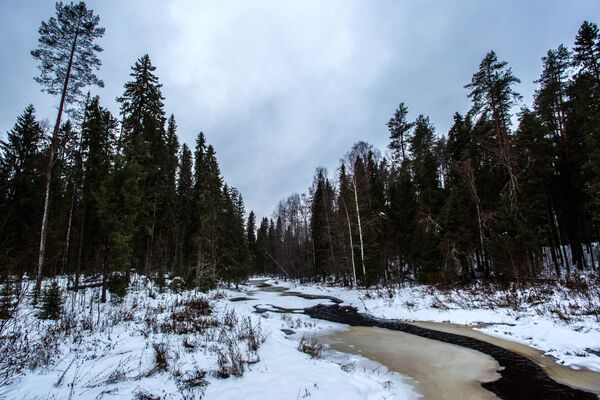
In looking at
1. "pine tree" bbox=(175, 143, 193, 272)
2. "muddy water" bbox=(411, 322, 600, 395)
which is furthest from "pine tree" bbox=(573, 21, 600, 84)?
"pine tree" bbox=(175, 143, 193, 272)

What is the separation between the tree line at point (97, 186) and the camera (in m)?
15.6

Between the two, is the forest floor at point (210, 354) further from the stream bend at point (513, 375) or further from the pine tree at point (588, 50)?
the pine tree at point (588, 50)

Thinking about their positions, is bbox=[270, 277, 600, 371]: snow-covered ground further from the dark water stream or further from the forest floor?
the dark water stream

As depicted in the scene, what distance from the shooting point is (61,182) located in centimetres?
2830

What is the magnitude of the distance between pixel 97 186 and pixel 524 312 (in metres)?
25.0

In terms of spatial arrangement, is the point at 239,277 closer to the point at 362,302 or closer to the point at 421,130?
the point at 362,302

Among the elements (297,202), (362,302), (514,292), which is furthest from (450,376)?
(297,202)

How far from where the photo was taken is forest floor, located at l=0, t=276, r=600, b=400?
16.4 feet

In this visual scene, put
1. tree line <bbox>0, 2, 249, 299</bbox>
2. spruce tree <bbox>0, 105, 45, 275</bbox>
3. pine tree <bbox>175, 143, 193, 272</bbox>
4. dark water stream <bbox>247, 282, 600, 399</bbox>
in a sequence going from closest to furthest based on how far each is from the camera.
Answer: dark water stream <bbox>247, 282, 600, 399</bbox> < tree line <bbox>0, 2, 249, 299</bbox> < spruce tree <bbox>0, 105, 45, 275</bbox> < pine tree <bbox>175, 143, 193, 272</bbox>

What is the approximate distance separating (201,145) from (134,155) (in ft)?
70.6

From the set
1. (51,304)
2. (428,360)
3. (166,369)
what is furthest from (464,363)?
(51,304)

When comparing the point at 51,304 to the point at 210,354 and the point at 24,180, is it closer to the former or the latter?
the point at 210,354

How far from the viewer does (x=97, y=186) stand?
19594mm

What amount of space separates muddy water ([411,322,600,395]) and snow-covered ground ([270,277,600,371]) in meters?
0.33
